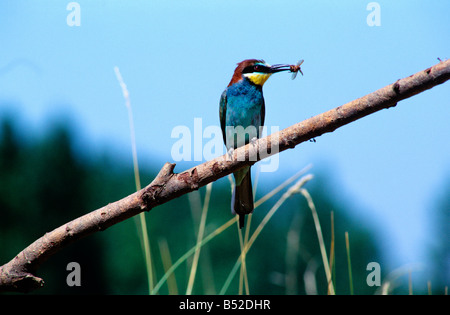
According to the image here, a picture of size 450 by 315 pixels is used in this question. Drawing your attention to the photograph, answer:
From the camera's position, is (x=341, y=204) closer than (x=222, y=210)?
No

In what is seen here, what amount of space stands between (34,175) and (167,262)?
21004 mm

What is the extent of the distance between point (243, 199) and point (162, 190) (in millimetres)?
1415

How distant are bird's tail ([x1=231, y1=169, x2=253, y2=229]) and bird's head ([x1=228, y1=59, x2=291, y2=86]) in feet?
2.86

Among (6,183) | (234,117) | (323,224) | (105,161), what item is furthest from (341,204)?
(234,117)

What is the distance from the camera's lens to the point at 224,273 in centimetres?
2258

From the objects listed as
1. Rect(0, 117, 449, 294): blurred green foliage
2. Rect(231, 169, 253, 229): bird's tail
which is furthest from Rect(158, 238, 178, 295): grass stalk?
Rect(0, 117, 449, 294): blurred green foliage

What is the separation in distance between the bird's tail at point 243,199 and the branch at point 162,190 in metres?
1.06

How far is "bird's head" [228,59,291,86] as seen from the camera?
4.48 meters

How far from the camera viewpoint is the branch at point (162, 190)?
2.56 m

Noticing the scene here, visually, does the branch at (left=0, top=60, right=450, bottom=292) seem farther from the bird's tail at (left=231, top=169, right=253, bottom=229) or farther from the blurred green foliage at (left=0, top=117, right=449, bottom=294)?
the blurred green foliage at (left=0, top=117, right=449, bottom=294)

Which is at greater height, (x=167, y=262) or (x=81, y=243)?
(x=167, y=262)

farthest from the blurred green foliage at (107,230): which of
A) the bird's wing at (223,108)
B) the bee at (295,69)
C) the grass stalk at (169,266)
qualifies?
the grass stalk at (169,266)

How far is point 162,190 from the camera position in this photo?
2.68 metres
